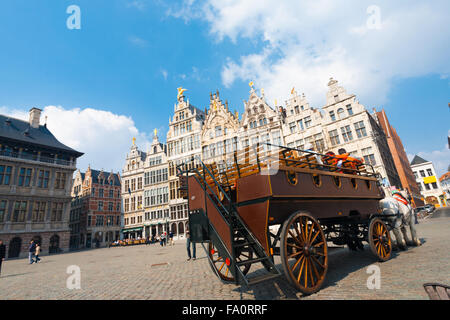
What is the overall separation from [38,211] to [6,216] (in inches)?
111

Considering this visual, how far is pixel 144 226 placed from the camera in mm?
34344

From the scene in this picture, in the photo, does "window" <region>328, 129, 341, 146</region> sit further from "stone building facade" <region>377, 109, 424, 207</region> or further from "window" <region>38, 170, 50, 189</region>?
"window" <region>38, 170, 50, 189</region>

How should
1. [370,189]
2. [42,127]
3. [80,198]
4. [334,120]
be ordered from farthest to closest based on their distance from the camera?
1. [80,198]
2. [42,127]
3. [334,120]
4. [370,189]

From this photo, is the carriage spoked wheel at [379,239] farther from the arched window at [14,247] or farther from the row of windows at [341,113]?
the arched window at [14,247]

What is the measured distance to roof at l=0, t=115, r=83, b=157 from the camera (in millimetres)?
27312

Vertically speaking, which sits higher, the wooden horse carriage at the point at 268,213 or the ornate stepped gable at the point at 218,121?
the ornate stepped gable at the point at 218,121

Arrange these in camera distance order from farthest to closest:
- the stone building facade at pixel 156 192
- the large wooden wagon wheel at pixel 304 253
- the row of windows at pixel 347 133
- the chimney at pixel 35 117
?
the stone building facade at pixel 156 192
the chimney at pixel 35 117
the row of windows at pixel 347 133
the large wooden wagon wheel at pixel 304 253

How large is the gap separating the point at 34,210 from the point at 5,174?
5249 mm

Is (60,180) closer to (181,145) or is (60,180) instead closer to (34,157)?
(34,157)

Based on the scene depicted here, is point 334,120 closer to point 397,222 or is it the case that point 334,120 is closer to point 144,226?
point 397,222

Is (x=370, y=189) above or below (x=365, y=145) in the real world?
below

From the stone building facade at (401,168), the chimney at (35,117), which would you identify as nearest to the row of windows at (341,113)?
the stone building facade at (401,168)

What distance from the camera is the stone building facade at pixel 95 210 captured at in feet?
136
